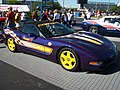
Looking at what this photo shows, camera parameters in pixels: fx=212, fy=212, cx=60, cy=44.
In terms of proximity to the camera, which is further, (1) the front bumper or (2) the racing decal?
(2) the racing decal

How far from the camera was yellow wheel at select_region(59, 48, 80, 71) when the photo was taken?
17.1 ft

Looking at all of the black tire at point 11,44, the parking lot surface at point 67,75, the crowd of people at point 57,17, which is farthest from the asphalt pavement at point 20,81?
the crowd of people at point 57,17

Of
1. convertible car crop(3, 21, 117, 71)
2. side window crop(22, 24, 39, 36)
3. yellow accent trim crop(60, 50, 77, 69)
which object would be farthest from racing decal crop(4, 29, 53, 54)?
yellow accent trim crop(60, 50, 77, 69)

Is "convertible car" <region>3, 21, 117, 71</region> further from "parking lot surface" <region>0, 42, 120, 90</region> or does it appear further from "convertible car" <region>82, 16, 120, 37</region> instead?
"convertible car" <region>82, 16, 120, 37</region>

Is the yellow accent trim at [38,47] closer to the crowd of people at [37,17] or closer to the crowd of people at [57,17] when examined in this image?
the crowd of people at [37,17]

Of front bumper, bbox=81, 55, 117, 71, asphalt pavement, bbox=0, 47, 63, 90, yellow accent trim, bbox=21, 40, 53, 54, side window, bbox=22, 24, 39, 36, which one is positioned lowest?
asphalt pavement, bbox=0, 47, 63, 90

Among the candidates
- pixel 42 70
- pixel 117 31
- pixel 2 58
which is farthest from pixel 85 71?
pixel 117 31

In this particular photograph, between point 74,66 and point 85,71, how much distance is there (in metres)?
0.32

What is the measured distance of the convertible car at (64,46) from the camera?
5.02 metres

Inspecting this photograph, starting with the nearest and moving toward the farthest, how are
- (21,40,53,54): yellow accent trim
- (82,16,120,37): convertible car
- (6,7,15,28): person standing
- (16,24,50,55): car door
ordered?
1. (21,40,53,54): yellow accent trim
2. (16,24,50,55): car door
3. (6,7,15,28): person standing
4. (82,16,120,37): convertible car

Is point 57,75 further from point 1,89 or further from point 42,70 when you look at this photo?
point 1,89

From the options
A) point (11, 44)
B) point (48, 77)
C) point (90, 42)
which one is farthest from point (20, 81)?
point (11, 44)

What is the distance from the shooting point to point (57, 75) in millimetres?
5109

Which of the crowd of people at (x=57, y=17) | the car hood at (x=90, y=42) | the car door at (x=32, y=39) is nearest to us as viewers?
the car hood at (x=90, y=42)
